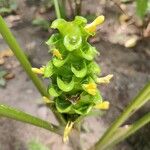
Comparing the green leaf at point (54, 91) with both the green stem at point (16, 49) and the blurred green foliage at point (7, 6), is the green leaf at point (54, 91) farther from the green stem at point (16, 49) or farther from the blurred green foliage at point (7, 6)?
the blurred green foliage at point (7, 6)

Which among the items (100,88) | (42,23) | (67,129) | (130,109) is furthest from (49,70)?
(42,23)

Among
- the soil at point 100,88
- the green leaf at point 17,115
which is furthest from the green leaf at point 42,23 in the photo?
the green leaf at point 17,115

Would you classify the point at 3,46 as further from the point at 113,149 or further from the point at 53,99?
the point at 53,99

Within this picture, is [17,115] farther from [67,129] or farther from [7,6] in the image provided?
[7,6]

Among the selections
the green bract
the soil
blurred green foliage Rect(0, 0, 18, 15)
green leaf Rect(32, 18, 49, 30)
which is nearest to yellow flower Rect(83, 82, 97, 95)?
the green bract

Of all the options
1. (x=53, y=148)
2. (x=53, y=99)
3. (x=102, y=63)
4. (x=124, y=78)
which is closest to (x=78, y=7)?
(x=102, y=63)

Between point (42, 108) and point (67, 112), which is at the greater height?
point (67, 112)
